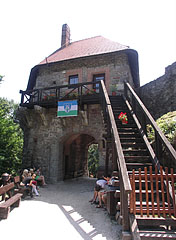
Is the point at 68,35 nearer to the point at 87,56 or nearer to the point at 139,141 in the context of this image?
the point at 87,56

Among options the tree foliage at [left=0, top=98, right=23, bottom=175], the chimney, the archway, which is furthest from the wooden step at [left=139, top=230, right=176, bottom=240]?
the chimney

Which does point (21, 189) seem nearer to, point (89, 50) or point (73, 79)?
point (73, 79)

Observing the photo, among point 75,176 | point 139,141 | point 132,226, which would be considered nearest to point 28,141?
point 75,176

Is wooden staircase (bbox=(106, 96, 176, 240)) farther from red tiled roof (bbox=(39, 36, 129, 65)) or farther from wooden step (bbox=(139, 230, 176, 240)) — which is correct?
red tiled roof (bbox=(39, 36, 129, 65))

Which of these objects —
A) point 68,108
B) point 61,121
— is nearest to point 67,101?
point 68,108

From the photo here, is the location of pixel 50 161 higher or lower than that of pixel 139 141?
lower

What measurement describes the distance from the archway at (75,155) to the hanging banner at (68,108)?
85.4 inches

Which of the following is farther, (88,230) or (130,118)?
(130,118)

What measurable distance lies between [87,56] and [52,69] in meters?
2.58

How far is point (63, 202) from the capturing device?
5.55 m

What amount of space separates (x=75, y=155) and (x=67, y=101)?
5.13 m

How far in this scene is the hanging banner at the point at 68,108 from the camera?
834 centimetres

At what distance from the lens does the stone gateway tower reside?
869cm

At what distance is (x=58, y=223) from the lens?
373cm
